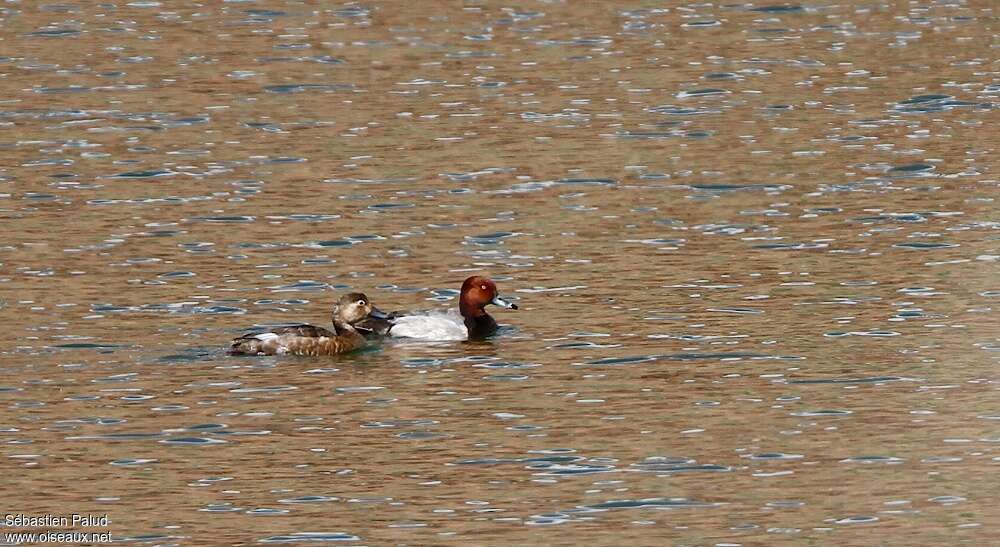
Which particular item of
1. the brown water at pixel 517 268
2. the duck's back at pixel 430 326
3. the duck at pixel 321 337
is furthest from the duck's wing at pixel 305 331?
the duck's back at pixel 430 326

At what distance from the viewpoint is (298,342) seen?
1883 cm

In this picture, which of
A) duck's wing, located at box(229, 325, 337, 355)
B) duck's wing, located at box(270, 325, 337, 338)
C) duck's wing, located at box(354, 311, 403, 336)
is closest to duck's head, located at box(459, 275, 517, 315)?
duck's wing, located at box(354, 311, 403, 336)

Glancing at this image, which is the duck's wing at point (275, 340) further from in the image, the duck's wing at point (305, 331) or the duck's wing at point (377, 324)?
the duck's wing at point (377, 324)

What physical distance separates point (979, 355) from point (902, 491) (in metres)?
3.94

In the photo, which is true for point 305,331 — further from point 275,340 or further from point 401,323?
point 401,323

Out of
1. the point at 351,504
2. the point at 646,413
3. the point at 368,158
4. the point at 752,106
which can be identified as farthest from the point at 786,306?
the point at 752,106

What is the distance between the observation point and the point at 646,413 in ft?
54.0

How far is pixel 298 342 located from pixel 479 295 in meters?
1.95

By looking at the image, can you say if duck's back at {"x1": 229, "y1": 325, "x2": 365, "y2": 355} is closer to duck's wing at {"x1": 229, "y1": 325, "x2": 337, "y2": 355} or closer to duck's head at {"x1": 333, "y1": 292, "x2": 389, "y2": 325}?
duck's wing at {"x1": 229, "y1": 325, "x2": 337, "y2": 355}

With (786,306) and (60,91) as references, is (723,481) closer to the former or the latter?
(786,306)

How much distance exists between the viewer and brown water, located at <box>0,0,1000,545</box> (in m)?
14.6

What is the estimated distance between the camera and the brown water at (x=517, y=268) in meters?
A: 14.6

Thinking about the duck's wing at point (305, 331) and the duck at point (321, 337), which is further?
the duck's wing at point (305, 331)

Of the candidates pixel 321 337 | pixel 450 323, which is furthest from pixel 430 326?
pixel 321 337
